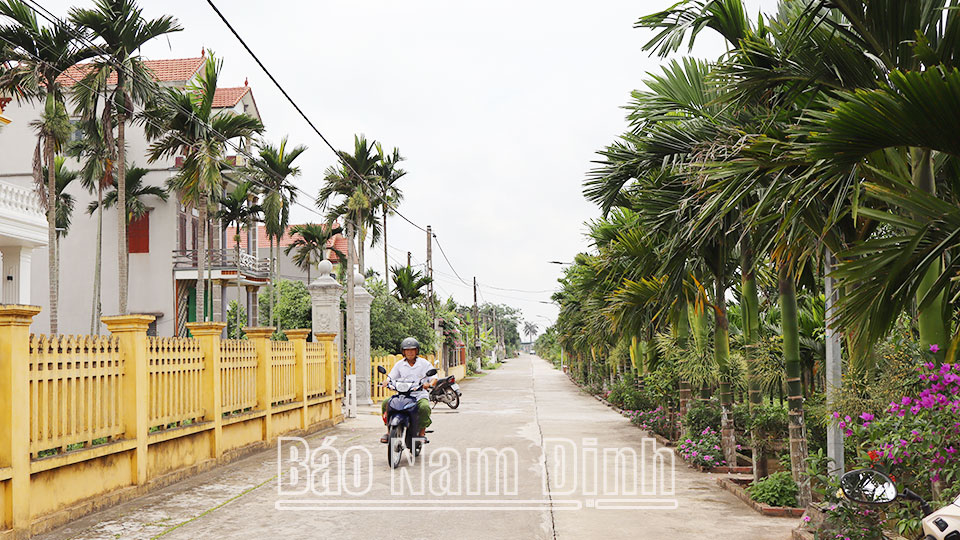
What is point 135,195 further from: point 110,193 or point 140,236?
point 140,236

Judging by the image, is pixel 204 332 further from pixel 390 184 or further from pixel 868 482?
pixel 390 184

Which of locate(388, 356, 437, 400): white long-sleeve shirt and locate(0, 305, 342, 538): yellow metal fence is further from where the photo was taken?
locate(388, 356, 437, 400): white long-sleeve shirt

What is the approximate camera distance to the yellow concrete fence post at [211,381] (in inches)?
431

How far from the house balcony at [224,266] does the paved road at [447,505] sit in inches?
777

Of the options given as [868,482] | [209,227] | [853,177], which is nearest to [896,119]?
[853,177]

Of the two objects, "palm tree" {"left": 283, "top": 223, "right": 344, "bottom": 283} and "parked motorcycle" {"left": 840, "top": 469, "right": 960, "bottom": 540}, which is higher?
"palm tree" {"left": 283, "top": 223, "right": 344, "bottom": 283}

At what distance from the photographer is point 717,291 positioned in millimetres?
10438

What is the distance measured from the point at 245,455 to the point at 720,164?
30.1 ft

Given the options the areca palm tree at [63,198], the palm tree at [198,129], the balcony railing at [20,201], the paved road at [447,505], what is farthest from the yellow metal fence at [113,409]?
the areca palm tree at [63,198]

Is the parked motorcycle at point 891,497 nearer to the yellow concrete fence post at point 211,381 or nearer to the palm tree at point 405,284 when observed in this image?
the yellow concrete fence post at point 211,381

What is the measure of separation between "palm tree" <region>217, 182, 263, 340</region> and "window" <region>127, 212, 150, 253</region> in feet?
9.11

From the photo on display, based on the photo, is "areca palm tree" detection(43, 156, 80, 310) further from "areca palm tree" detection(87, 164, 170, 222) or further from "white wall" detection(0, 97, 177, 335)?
"areca palm tree" detection(87, 164, 170, 222)

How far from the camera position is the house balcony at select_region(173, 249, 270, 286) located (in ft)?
101

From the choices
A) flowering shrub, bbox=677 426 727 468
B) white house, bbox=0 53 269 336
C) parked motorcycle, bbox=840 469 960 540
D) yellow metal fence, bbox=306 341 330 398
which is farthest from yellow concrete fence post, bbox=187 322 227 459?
white house, bbox=0 53 269 336
